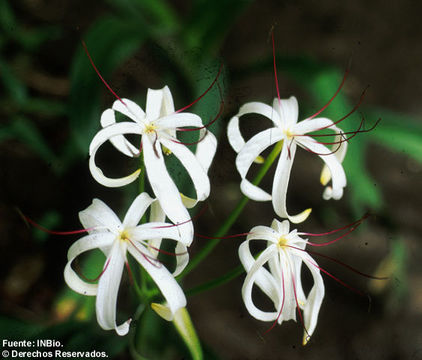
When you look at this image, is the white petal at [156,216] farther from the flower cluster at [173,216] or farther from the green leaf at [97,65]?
the green leaf at [97,65]

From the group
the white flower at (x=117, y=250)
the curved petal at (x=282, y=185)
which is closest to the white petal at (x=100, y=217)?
the white flower at (x=117, y=250)

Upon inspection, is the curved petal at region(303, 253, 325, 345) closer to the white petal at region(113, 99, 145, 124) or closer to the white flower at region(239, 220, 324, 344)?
the white flower at region(239, 220, 324, 344)

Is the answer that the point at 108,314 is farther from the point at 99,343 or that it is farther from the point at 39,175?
the point at 39,175

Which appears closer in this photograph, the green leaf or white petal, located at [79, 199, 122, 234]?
white petal, located at [79, 199, 122, 234]

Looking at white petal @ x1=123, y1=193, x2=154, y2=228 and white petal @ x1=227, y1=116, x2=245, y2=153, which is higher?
white petal @ x1=227, y1=116, x2=245, y2=153

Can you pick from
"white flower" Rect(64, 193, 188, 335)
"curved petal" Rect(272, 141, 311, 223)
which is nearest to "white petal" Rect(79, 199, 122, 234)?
"white flower" Rect(64, 193, 188, 335)

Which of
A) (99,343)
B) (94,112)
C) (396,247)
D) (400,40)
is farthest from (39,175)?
(400,40)

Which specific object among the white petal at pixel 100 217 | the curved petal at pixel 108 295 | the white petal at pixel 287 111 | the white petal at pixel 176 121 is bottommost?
the curved petal at pixel 108 295
